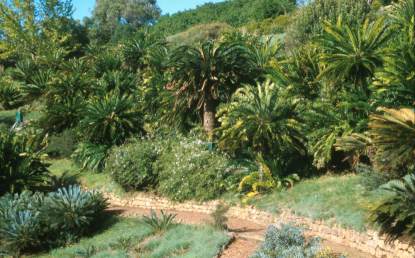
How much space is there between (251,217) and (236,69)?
595 centimetres

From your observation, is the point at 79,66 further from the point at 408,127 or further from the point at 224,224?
the point at 408,127

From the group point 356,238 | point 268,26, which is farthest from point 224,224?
point 268,26

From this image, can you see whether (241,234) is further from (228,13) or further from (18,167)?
(228,13)

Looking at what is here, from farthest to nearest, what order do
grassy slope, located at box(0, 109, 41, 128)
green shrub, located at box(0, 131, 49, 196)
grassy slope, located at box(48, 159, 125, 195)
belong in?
grassy slope, located at box(0, 109, 41, 128) → grassy slope, located at box(48, 159, 125, 195) → green shrub, located at box(0, 131, 49, 196)

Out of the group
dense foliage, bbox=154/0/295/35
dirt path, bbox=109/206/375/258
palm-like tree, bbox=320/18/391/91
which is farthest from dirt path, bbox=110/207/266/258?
dense foliage, bbox=154/0/295/35

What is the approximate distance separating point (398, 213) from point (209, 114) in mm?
9239

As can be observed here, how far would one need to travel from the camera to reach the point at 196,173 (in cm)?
1548

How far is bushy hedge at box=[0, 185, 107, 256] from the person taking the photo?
13.6m

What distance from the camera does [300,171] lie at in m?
14.8

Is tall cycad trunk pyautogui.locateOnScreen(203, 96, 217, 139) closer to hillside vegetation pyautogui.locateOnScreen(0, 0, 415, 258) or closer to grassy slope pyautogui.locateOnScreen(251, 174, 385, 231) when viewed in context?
hillside vegetation pyautogui.locateOnScreen(0, 0, 415, 258)

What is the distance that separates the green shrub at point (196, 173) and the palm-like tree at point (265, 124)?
0.83m

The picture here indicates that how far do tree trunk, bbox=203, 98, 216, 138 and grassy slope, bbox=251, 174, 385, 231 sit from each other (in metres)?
4.50

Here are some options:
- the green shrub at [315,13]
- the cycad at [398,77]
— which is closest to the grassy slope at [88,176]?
the cycad at [398,77]

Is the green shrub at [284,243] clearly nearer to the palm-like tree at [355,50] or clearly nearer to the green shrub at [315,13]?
the palm-like tree at [355,50]
